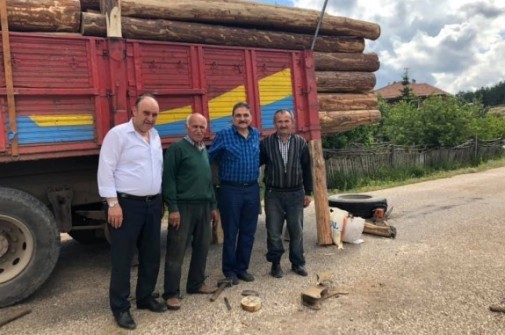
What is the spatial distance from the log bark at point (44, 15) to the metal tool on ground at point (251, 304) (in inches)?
128

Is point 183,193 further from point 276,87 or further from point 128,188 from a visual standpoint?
point 276,87

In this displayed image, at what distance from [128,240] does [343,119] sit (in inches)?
169

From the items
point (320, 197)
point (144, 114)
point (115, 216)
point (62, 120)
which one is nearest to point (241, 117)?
point (144, 114)

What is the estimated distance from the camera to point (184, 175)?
405cm

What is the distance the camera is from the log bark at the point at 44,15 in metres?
4.27

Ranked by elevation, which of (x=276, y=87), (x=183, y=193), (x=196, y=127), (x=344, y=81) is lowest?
(x=183, y=193)

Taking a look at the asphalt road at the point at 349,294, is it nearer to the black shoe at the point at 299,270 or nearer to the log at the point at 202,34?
the black shoe at the point at 299,270

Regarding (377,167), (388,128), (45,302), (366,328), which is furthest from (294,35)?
(388,128)

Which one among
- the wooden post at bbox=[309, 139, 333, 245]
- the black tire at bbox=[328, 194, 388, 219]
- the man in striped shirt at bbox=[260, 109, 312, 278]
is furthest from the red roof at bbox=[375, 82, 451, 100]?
the man in striped shirt at bbox=[260, 109, 312, 278]

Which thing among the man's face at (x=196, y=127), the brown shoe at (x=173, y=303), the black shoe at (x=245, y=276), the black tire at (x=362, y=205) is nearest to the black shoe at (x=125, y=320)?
the brown shoe at (x=173, y=303)

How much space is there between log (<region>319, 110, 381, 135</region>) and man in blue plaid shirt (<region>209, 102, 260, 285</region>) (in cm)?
237

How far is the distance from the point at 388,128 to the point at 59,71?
19302 millimetres

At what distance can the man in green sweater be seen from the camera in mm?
3984

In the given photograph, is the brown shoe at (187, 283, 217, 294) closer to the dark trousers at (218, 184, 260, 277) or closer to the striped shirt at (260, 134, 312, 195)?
the dark trousers at (218, 184, 260, 277)
